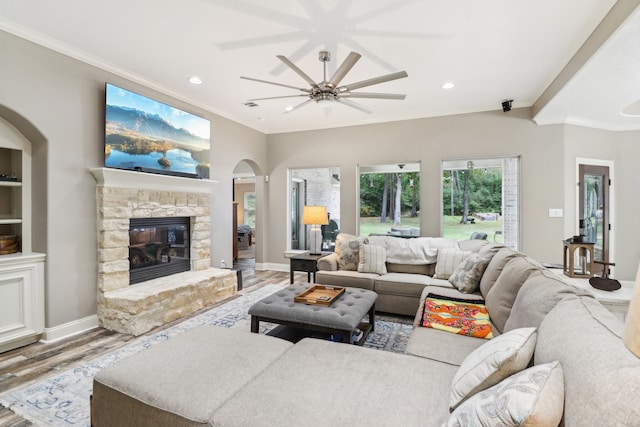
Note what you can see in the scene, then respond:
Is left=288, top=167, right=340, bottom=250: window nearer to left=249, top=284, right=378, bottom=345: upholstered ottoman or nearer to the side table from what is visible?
the side table

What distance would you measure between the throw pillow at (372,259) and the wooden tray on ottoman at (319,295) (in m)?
0.94

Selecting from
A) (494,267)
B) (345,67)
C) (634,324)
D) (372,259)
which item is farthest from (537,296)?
(372,259)

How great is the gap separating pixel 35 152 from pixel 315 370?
3439 mm

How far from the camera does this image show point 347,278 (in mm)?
3830

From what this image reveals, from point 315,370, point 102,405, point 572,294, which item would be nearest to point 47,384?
point 102,405

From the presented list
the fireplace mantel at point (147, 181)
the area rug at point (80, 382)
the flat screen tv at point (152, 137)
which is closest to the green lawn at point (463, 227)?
the area rug at point (80, 382)

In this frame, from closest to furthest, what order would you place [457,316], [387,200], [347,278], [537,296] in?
1. [537,296]
2. [457,316]
3. [347,278]
4. [387,200]

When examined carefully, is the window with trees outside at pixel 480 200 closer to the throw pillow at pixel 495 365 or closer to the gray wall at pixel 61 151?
the throw pillow at pixel 495 365

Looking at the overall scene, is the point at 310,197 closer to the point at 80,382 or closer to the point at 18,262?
the point at 18,262

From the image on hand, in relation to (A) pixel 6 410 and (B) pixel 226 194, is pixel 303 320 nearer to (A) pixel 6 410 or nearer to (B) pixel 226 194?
(A) pixel 6 410

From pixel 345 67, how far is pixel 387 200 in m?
3.50

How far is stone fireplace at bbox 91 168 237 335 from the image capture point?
3150 millimetres

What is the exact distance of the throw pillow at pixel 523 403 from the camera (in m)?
0.81

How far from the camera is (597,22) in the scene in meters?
2.50
